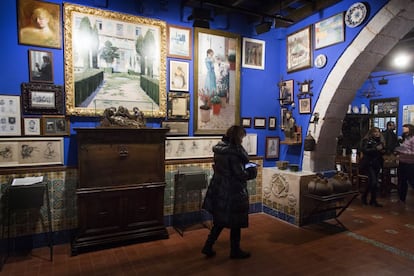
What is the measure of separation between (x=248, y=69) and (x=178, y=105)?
134cm

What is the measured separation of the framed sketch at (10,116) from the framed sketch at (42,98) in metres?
0.08

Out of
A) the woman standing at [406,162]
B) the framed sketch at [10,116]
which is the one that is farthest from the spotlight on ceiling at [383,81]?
the framed sketch at [10,116]

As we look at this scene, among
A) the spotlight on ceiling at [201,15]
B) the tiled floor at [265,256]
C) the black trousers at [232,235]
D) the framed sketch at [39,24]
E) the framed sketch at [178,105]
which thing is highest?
the spotlight on ceiling at [201,15]

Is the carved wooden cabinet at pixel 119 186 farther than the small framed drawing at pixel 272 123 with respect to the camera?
No

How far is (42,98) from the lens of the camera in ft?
10.4

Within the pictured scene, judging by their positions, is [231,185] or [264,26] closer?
[231,185]

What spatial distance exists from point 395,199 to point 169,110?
4.61m

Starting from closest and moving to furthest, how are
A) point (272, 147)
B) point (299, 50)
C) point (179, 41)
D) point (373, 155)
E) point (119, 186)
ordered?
point (119, 186), point (179, 41), point (299, 50), point (272, 147), point (373, 155)

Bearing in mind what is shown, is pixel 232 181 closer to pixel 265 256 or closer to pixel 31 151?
pixel 265 256

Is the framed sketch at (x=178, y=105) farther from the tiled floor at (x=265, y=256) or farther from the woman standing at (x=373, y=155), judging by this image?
the woman standing at (x=373, y=155)

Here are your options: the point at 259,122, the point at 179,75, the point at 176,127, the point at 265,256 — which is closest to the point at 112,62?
the point at 179,75

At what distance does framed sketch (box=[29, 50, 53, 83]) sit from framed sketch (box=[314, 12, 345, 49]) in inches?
138

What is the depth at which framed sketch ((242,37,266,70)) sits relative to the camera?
4.41 meters

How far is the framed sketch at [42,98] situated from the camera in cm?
Answer: 312
